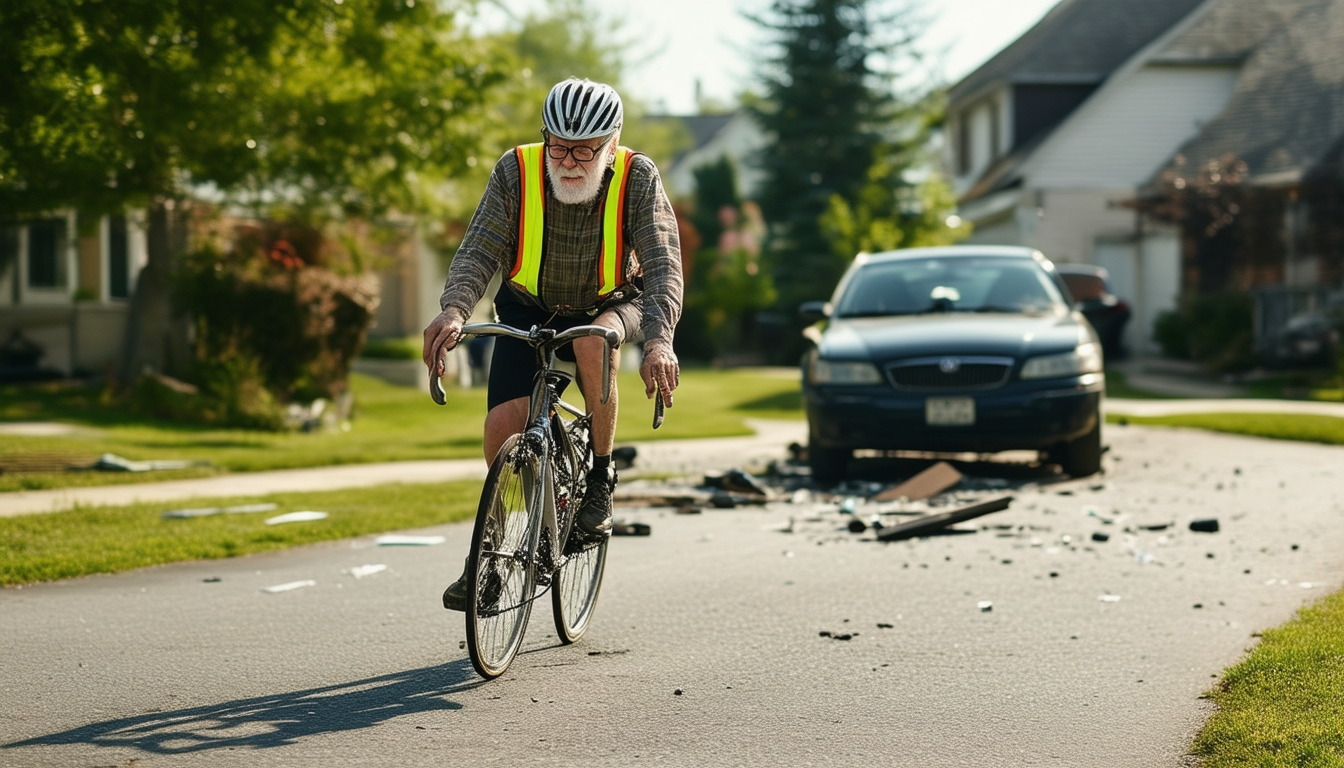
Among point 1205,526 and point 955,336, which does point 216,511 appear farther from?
point 1205,526

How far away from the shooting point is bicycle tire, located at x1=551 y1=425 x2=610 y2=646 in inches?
241

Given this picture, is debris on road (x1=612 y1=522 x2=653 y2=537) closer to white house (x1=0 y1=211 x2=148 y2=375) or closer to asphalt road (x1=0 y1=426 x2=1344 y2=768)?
asphalt road (x1=0 y1=426 x2=1344 y2=768)

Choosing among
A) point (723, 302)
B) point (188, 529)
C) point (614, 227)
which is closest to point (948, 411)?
point (188, 529)

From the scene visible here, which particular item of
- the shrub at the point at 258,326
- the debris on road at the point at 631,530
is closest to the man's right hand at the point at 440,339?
the debris on road at the point at 631,530

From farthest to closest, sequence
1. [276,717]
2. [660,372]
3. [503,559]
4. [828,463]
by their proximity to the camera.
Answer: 1. [828,463]
2. [503,559]
3. [660,372]
4. [276,717]

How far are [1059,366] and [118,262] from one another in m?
16.6

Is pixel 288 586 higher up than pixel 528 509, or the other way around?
pixel 528 509

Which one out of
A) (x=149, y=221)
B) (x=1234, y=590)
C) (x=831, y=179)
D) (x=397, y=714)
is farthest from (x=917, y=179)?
(x=397, y=714)

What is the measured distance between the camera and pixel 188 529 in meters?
9.84

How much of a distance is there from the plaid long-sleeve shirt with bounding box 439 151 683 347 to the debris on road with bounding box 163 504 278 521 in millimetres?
5197

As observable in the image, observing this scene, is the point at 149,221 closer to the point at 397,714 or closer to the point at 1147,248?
the point at 397,714

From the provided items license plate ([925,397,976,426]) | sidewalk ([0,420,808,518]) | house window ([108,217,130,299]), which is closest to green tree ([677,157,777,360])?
house window ([108,217,130,299])

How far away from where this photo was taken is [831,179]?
4219 cm

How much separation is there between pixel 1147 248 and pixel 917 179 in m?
7.37
